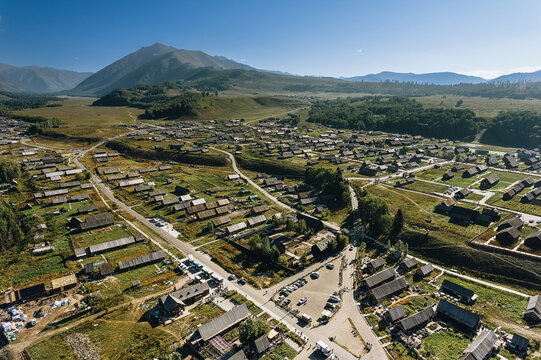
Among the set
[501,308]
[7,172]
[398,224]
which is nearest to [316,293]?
[501,308]

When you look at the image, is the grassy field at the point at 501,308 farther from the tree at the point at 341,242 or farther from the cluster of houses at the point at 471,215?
the cluster of houses at the point at 471,215

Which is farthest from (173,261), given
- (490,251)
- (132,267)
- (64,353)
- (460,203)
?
(460,203)

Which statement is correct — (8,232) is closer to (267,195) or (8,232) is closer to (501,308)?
(267,195)

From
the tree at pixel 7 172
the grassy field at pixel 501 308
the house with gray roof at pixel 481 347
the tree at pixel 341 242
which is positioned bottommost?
the grassy field at pixel 501 308

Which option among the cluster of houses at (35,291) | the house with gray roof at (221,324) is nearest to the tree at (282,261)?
the house with gray roof at (221,324)

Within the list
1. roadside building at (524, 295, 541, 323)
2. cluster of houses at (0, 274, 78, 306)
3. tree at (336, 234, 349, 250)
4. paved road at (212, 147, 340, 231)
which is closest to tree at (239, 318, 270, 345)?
tree at (336, 234, 349, 250)

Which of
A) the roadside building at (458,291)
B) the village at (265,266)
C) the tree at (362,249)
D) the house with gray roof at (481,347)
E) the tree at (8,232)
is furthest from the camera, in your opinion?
the tree at (362,249)

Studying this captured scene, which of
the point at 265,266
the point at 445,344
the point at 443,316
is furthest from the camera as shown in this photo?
the point at 265,266

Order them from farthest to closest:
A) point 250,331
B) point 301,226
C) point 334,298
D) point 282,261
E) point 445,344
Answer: point 301,226, point 282,261, point 334,298, point 445,344, point 250,331
